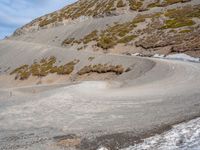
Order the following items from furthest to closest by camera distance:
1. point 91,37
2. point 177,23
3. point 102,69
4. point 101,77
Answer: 1. point 91,37
2. point 177,23
3. point 102,69
4. point 101,77

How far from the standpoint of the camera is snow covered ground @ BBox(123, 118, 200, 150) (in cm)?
1188

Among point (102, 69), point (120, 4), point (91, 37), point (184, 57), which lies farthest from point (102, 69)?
point (120, 4)

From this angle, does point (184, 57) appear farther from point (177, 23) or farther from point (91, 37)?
point (91, 37)

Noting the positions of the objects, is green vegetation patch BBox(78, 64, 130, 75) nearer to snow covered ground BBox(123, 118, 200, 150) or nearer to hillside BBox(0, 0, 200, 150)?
hillside BBox(0, 0, 200, 150)

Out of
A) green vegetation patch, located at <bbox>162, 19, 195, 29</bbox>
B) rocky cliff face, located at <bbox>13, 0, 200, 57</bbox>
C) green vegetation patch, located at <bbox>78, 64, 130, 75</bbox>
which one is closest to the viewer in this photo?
green vegetation patch, located at <bbox>78, 64, 130, 75</bbox>

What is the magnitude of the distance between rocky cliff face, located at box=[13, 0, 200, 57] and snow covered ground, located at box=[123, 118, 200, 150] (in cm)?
3770

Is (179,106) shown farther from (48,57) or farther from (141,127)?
(48,57)

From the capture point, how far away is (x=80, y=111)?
67.9ft

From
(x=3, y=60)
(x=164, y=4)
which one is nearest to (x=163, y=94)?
(x=3, y=60)

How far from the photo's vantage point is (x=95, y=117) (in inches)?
746

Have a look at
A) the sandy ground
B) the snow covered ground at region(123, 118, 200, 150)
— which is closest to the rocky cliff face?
the sandy ground

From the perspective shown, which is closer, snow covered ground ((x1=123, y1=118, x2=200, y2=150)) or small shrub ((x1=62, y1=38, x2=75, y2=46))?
snow covered ground ((x1=123, y1=118, x2=200, y2=150))

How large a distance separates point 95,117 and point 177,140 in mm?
6701

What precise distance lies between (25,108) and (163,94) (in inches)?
340
